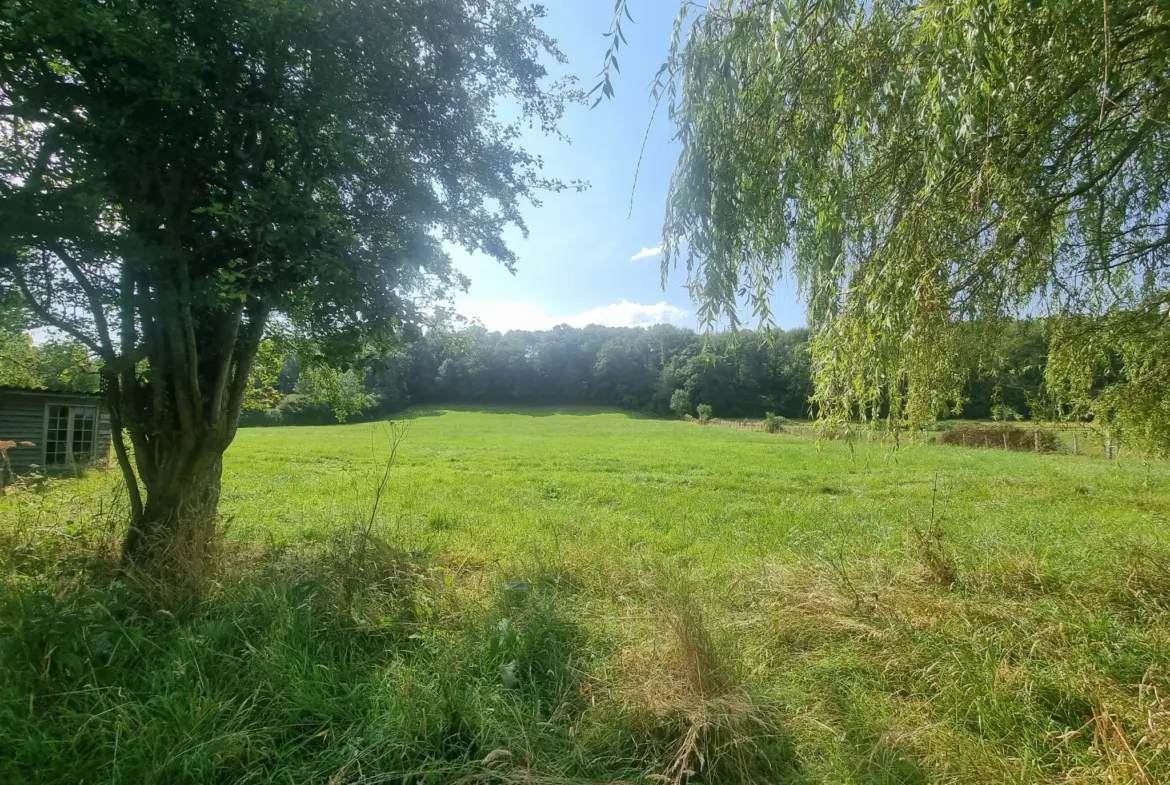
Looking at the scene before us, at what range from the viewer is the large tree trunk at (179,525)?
3826 mm

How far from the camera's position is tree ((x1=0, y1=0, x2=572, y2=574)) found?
3305 millimetres

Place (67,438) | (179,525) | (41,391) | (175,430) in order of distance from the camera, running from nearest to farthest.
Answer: (179,525) < (175,430) < (41,391) < (67,438)

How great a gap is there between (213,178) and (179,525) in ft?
9.73

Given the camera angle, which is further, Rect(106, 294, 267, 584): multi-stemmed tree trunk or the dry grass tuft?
Rect(106, 294, 267, 584): multi-stemmed tree trunk

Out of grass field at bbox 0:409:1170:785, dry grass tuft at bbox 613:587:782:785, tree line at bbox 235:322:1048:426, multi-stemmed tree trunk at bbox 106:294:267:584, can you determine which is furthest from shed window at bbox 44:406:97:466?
dry grass tuft at bbox 613:587:782:785

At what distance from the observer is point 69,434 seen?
14367 millimetres

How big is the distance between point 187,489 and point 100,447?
15.4 meters

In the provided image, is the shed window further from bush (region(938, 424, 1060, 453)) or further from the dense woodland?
bush (region(938, 424, 1060, 453))

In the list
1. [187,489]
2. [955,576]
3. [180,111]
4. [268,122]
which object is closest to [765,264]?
[955,576]

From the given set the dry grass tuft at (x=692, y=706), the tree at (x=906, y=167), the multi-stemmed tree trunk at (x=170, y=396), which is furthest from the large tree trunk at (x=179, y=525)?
the tree at (x=906, y=167)

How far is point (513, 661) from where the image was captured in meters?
2.93

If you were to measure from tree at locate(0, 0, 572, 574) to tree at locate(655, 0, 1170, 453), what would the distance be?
277 centimetres

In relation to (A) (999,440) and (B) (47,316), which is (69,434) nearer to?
(B) (47,316)

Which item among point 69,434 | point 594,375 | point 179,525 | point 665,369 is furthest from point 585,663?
point 594,375
